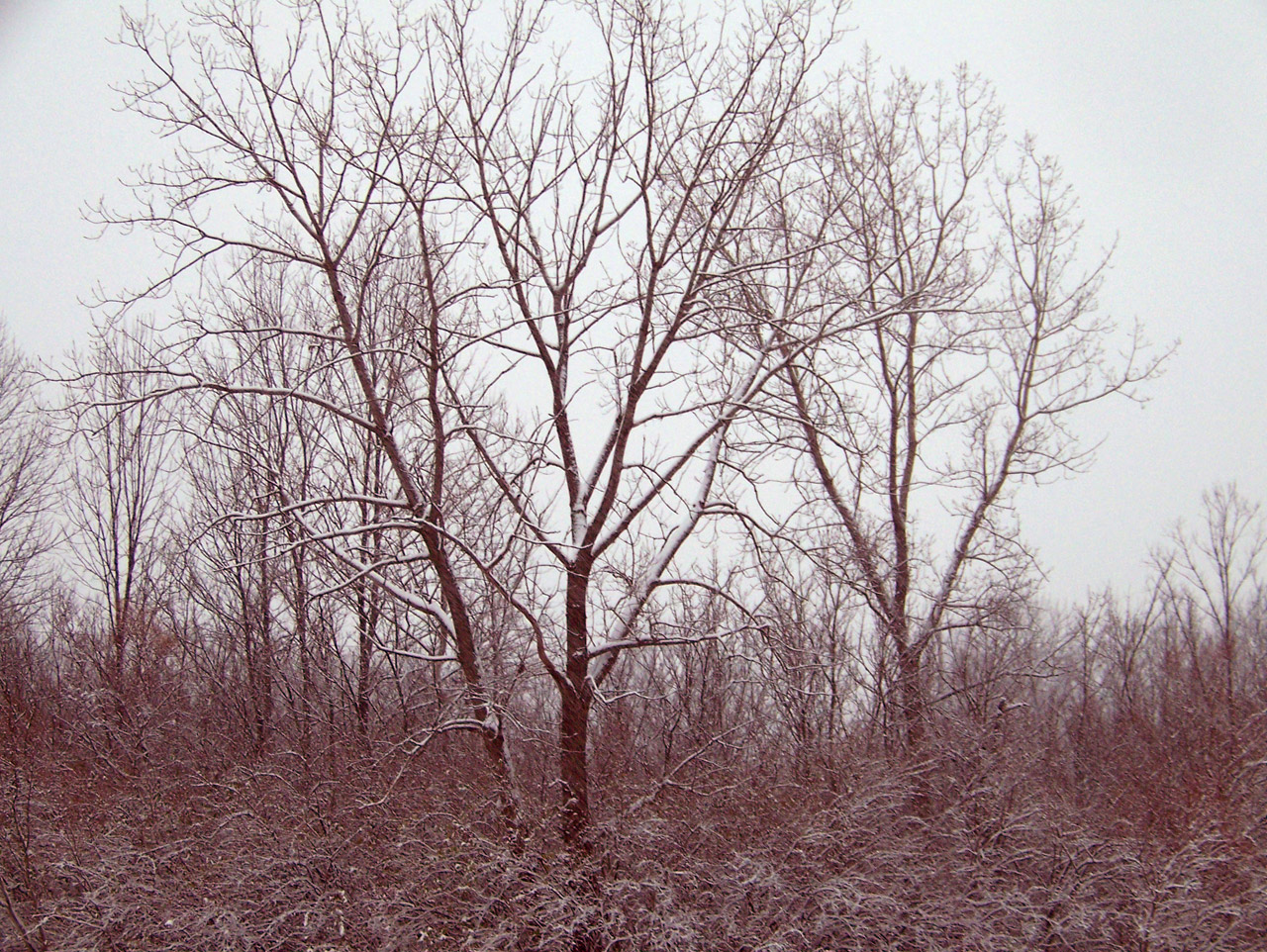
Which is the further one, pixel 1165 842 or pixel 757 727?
pixel 757 727

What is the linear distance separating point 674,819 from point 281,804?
4.12 meters

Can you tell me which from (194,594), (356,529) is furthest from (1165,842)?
(194,594)

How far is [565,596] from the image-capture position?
890cm

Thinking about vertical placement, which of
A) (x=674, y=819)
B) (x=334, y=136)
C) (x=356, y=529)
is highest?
(x=334, y=136)

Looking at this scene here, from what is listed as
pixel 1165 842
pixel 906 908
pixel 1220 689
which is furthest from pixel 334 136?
pixel 1220 689

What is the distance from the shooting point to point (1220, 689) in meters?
16.1

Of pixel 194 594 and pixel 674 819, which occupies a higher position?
pixel 194 594

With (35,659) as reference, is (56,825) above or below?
below

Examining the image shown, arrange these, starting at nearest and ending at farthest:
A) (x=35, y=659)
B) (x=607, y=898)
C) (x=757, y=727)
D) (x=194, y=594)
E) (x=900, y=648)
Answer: (x=607, y=898) → (x=757, y=727) → (x=900, y=648) → (x=194, y=594) → (x=35, y=659)

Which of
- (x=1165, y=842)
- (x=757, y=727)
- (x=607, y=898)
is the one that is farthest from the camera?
(x=757, y=727)

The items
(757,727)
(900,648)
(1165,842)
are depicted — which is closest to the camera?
(1165,842)

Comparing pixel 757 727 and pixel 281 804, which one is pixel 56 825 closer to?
pixel 281 804

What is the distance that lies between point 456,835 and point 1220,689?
47.8 feet

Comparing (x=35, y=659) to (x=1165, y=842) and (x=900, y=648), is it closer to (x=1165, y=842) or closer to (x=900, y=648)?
(x=900, y=648)
